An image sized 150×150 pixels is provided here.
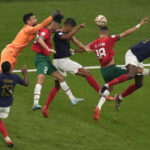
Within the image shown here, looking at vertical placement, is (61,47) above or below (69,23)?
below

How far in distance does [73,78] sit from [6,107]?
7.61m

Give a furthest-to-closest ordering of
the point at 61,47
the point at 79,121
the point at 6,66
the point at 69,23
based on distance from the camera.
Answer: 1. the point at 79,121
2. the point at 61,47
3. the point at 69,23
4. the point at 6,66

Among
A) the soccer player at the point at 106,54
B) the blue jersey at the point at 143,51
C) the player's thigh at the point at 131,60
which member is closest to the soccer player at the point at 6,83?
the soccer player at the point at 106,54

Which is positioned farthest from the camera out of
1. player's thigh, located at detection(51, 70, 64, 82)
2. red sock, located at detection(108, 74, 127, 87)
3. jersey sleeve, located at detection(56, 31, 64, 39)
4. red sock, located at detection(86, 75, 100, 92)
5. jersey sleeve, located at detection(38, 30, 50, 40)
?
red sock, located at detection(86, 75, 100, 92)

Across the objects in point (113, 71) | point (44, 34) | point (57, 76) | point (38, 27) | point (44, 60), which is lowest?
point (57, 76)

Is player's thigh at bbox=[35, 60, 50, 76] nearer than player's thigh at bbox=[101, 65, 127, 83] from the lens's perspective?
Yes

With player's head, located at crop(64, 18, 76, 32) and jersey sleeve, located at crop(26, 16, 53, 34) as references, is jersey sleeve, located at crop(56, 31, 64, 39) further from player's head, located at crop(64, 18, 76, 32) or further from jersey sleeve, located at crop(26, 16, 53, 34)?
jersey sleeve, located at crop(26, 16, 53, 34)

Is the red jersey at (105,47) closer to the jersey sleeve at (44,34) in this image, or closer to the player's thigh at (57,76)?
the player's thigh at (57,76)

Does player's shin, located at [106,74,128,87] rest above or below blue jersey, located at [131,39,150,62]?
below

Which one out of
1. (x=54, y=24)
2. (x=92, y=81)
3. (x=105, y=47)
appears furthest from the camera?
(x=92, y=81)

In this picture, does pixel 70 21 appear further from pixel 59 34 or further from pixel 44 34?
pixel 44 34

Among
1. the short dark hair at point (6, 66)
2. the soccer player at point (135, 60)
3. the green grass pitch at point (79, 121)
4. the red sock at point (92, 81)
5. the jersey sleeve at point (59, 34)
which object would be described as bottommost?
the green grass pitch at point (79, 121)

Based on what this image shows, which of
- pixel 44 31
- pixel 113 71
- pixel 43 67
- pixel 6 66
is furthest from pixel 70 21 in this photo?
pixel 6 66

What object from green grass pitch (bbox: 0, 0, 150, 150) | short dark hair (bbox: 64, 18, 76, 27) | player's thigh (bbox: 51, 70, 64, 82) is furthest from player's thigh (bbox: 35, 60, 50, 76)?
green grass pitch (bbox: 0, 0, 150, 150)
